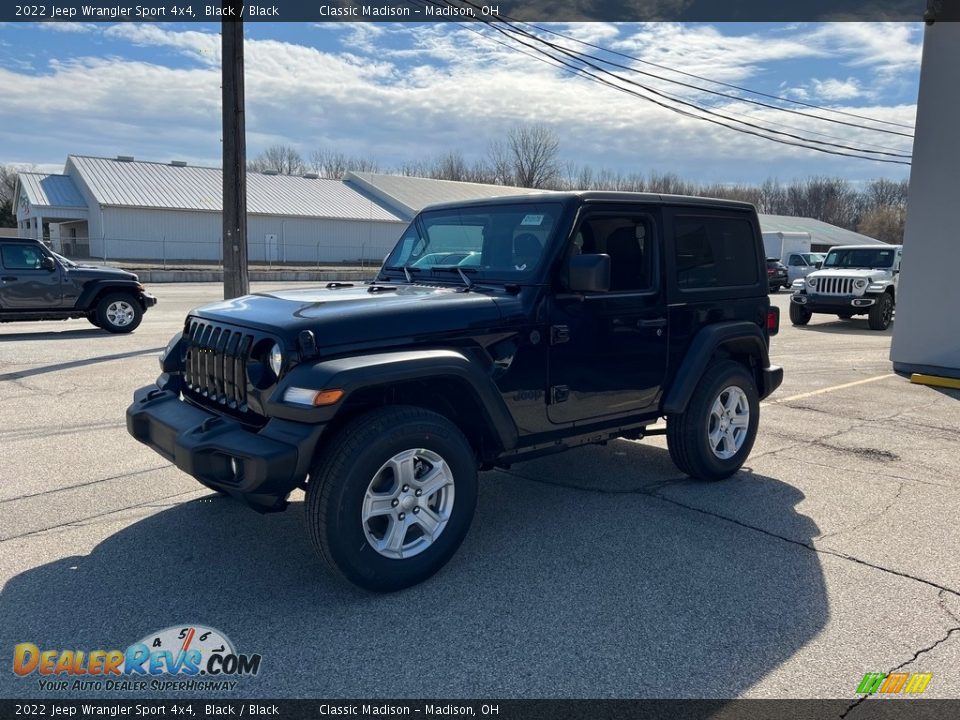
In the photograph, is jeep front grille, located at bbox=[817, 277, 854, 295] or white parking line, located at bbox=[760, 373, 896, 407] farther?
jeep front grille, located at bbox=[817, 277, 854, 295]

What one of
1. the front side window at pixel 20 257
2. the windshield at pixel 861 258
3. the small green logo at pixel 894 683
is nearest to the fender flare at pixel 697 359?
the small green logo at pixel 894 683

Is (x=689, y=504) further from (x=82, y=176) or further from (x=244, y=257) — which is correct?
(x=82, y=176)

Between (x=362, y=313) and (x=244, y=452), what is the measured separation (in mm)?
865

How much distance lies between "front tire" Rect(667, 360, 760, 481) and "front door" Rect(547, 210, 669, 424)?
0.37 m

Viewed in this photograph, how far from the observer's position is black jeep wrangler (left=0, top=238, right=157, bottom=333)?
12.4 m

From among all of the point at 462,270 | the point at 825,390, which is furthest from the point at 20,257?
the point at 825,390

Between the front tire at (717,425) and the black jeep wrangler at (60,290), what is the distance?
11244 millimetres

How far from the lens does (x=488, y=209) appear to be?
4.77 metres

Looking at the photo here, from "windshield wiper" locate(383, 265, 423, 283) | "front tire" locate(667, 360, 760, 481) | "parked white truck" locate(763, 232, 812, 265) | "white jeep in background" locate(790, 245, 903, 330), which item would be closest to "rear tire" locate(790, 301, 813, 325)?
"white jeep in background" locate(790, 245, 903, 330)

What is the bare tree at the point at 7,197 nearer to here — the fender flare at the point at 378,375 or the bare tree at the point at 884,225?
the fender flare at the point at 378,375

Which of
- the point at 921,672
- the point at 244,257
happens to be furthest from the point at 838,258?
the point at 921,672

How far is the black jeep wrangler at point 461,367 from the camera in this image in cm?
342

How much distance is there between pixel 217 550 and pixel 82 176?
44751 millimetres

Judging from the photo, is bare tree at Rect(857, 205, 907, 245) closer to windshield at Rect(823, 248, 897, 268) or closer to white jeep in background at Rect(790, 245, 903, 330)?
windshield at Rect(823, 248, 897, 268)
